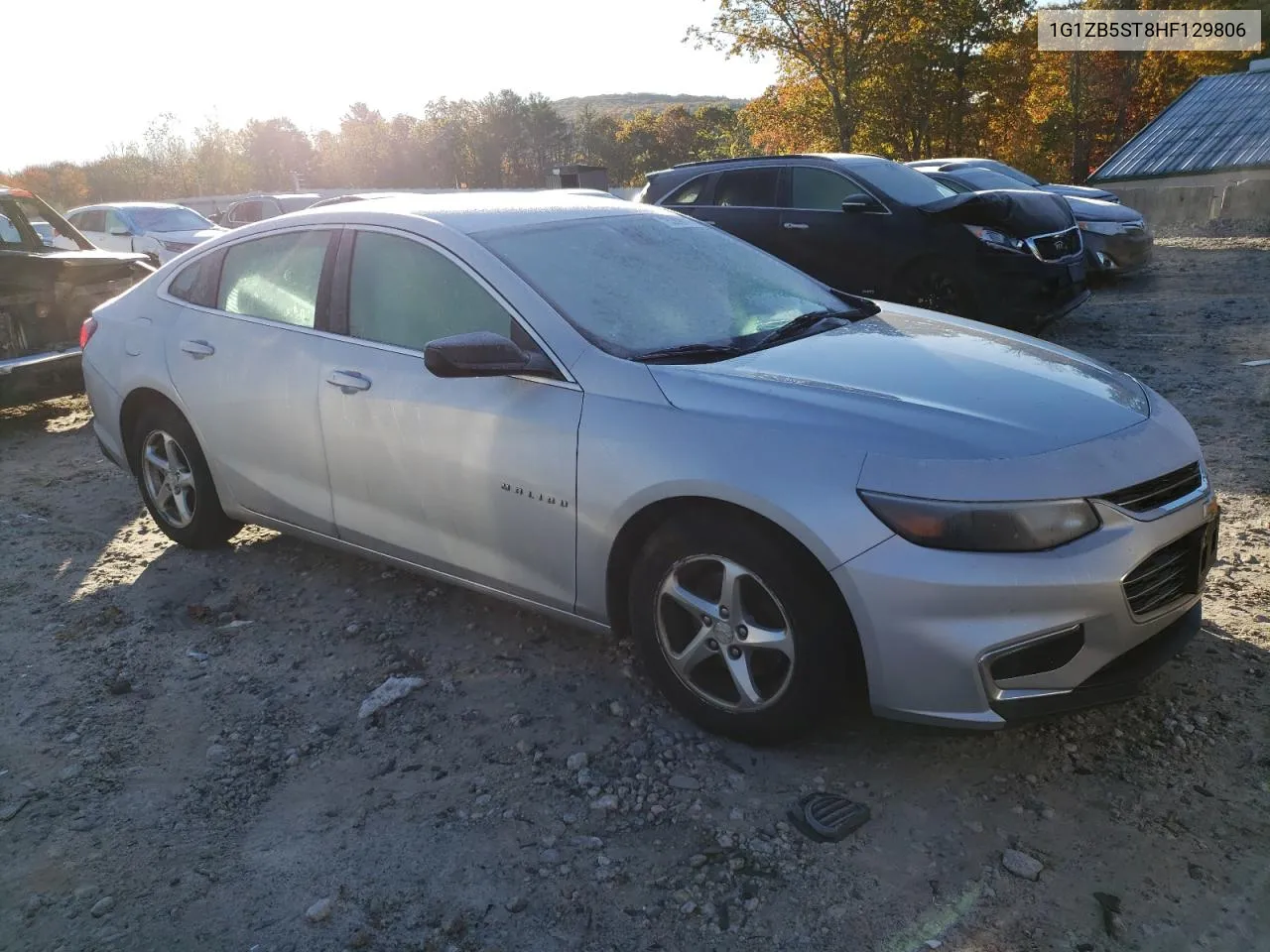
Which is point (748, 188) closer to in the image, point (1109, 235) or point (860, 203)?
point (860, 203)

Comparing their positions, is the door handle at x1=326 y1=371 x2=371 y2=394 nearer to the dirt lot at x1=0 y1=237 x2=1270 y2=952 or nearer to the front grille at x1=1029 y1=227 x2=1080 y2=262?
the dirt lot at x1=0 y1=237 x2=1270 y2=952

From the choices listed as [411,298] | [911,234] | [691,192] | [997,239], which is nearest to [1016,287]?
[997,239]

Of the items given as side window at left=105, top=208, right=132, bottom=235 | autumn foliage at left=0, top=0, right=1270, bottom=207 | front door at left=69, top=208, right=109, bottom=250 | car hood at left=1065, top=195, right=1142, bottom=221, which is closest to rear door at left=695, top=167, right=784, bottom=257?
car hood at left=1065, top=195, right=1142, bottom=221

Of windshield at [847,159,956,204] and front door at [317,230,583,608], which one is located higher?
windshield at [847,159,956,204]

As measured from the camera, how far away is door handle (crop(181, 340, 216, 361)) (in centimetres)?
448

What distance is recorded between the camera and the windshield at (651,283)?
3.46m

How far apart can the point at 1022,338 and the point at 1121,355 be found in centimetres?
518

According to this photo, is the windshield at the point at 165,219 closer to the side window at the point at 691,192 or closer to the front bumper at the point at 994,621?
the side window at the point at 691,192

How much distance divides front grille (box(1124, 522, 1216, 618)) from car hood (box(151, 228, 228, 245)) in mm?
14717

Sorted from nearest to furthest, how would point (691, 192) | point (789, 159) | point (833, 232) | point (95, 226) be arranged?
1. point (833, 232)
2. point (789, 159)
3. point (691, 192)
4. point (95, 226)

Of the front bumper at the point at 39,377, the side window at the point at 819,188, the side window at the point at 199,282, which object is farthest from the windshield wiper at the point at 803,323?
the front bumper at the point at 39,377

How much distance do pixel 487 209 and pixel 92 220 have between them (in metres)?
14.7

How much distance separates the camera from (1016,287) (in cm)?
824

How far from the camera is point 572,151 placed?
78.6m
